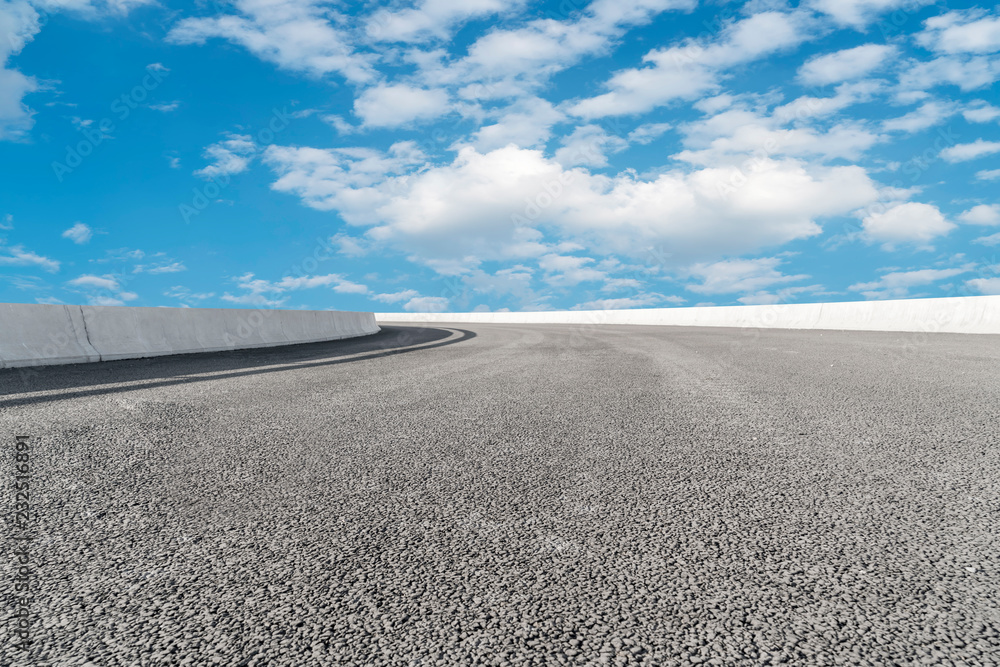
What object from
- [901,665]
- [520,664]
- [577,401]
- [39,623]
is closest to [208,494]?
[39,623]

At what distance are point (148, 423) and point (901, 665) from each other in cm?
561

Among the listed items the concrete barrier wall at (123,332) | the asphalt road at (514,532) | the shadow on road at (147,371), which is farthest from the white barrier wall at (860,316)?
the concrete barrier wall at (123,332)

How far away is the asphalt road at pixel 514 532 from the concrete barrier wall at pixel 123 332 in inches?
205

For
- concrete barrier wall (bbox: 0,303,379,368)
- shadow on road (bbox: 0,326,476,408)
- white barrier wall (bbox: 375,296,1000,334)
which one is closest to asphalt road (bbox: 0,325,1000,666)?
shadow on road (bbox: 0,326,476,408)

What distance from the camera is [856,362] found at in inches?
370

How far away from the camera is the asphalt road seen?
185 cm

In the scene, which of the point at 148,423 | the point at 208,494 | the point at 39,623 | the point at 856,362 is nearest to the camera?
the point at 39,623

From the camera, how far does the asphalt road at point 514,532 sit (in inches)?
73.0

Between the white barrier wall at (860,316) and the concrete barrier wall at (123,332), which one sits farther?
the white barrier wall at (860,316)

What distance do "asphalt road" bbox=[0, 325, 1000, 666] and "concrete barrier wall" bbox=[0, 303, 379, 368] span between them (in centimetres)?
520

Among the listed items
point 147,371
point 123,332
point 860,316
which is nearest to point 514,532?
point 147,371

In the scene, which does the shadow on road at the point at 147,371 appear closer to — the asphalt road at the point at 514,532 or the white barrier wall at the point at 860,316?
the asphalt road at the point at 514,532

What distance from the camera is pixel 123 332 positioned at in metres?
11.6

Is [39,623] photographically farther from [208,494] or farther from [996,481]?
[996,481]
